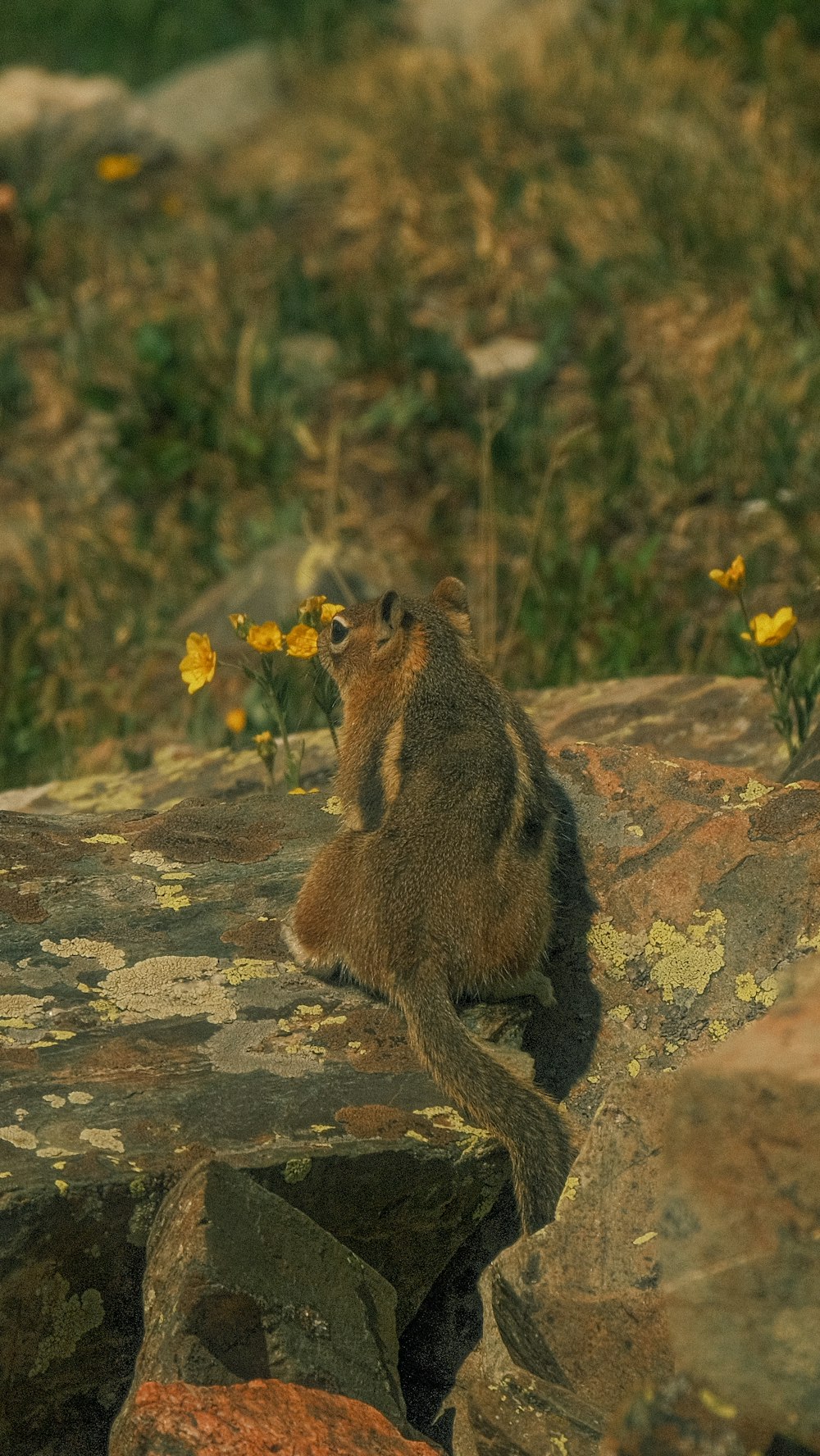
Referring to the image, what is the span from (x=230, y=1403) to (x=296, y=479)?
23.7 ft

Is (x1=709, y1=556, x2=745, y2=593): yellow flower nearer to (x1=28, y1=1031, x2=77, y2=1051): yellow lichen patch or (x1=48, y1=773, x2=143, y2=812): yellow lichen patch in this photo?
(x1=48, y1=773, x2=143, y2=812): yellow lichen patch

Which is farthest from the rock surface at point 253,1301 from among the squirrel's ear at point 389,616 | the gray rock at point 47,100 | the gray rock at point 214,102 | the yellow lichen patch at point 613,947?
the gray rock at point 214,102

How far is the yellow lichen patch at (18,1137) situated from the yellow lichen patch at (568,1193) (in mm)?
1023

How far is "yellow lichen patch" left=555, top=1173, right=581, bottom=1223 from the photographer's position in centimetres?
326

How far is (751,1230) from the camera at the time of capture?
7.75ft

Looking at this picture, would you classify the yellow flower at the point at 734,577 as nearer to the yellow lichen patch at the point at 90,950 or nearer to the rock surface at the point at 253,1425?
the yellow lichen patch at the point at 90,950

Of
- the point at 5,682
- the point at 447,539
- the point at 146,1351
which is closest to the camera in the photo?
the point at 146,1351

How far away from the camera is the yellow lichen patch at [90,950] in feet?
12.9

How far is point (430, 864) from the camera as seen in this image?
150 inches

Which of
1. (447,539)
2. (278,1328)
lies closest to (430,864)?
(278,1328)

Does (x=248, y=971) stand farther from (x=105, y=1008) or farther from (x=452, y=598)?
(x=452, y=598)

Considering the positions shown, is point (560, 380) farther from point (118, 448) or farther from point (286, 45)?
point (286, 45)

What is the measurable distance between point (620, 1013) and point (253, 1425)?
148 cm

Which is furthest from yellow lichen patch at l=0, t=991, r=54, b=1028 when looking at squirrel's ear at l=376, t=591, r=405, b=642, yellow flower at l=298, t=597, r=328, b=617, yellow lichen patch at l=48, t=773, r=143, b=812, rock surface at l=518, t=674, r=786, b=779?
rock surface at l=518, t=674, r=786, b=779
